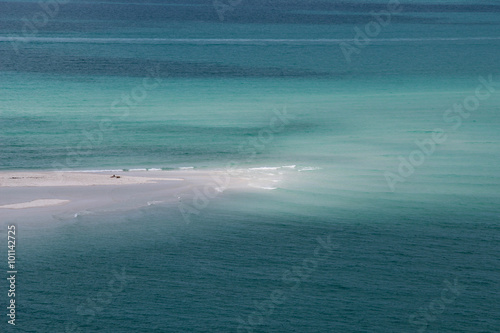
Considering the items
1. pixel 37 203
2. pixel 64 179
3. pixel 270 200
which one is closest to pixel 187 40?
pixel 64 179

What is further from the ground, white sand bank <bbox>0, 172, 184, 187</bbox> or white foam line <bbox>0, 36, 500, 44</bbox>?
white foam line <bbox>0, 36, 500, 44</bbox>

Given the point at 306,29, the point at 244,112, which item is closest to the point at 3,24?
the point at 306,29

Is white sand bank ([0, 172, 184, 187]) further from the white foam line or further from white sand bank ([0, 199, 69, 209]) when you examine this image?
the white foam line

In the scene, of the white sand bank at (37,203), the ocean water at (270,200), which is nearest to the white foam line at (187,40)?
the ocean water at (270,200)

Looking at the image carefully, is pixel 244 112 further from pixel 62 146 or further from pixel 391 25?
pixel 391 25

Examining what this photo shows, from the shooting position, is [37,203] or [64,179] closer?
[37,203]

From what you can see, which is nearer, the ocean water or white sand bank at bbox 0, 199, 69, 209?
the ocean water

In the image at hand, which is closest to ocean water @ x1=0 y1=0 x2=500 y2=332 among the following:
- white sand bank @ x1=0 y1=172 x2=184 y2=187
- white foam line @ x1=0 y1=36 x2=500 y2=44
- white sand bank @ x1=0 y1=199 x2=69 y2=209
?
white sand bank @ x1=0 y1=199 x2=69 y2=209

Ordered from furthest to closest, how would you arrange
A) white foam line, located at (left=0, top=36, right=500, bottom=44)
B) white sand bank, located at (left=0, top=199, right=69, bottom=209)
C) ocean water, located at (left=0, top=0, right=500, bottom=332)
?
white foam line, located at (left=0, top=36, right=500, bottom=44) < white sand bank, located at (left=0, top=199, right=69, bottom=209) < ocean water, located at (left=0, top=0, right=500, bottom=332)

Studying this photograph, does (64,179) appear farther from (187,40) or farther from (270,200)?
(187,40)
